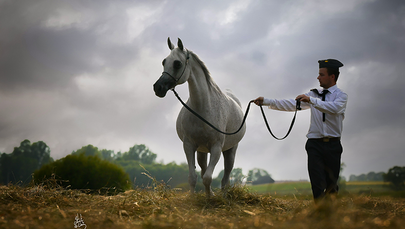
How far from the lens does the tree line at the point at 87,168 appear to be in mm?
5898

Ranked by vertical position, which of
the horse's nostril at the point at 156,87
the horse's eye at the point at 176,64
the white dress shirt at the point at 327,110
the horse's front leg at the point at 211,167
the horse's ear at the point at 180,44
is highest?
the horse's ear at the point at 180,44

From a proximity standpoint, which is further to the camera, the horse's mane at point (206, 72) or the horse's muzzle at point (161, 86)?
the horse's mane at point (206, 72)

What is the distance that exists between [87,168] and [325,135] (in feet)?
40.9

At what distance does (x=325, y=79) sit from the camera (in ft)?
12.8

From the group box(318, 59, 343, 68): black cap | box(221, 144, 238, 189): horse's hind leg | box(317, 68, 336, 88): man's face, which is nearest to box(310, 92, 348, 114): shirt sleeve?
box(317, 68, 336, 88): man's face

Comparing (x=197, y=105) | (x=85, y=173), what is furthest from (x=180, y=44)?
(x=85, y=173)

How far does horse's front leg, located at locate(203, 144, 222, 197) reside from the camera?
4.26 meters

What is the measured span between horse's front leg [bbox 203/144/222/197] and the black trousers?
1511 millimetres

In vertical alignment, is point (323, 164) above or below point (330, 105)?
below

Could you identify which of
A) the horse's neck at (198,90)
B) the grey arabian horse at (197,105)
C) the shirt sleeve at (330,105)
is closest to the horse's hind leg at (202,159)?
the grey arabian horse at (197,105)

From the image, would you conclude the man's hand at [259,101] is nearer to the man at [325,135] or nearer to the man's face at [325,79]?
the man at [325,135]

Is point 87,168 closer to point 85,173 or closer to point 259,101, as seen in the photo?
point 85,173

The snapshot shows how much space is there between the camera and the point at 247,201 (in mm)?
4332

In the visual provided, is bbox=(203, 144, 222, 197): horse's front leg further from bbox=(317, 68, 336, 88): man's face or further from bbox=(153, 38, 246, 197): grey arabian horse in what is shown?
bbox=(317, 68, 336, 88): man's face
